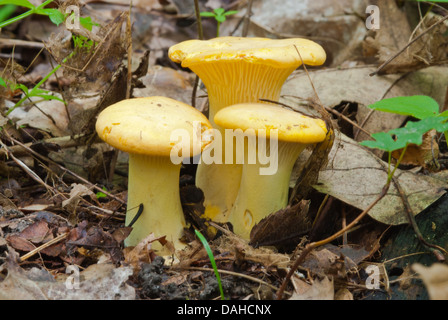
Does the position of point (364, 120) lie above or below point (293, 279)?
above

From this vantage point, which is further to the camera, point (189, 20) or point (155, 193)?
point (189, 20)

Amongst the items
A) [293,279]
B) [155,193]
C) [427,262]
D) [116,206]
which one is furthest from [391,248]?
[116,206]

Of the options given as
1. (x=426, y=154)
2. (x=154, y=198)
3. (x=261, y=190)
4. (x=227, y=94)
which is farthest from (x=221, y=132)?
(x=426, y=154)

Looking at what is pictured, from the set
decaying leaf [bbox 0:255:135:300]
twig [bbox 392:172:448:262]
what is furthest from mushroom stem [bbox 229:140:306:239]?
decaying leaf [bbox 0:255:135:300]

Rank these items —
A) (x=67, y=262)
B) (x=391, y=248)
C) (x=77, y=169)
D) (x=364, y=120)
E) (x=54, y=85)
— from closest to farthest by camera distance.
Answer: (x=67, y=262) → (x=391, y=248) → (x=77, y=169) → (x=364, y=120) → (x=54, y=85)

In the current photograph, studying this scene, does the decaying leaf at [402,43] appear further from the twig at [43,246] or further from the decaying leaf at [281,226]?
the twig at [43,246]

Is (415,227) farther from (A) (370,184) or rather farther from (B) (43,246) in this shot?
(B) (43,246)

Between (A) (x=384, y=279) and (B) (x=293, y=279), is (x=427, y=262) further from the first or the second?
(B) (x=293, y=279)
